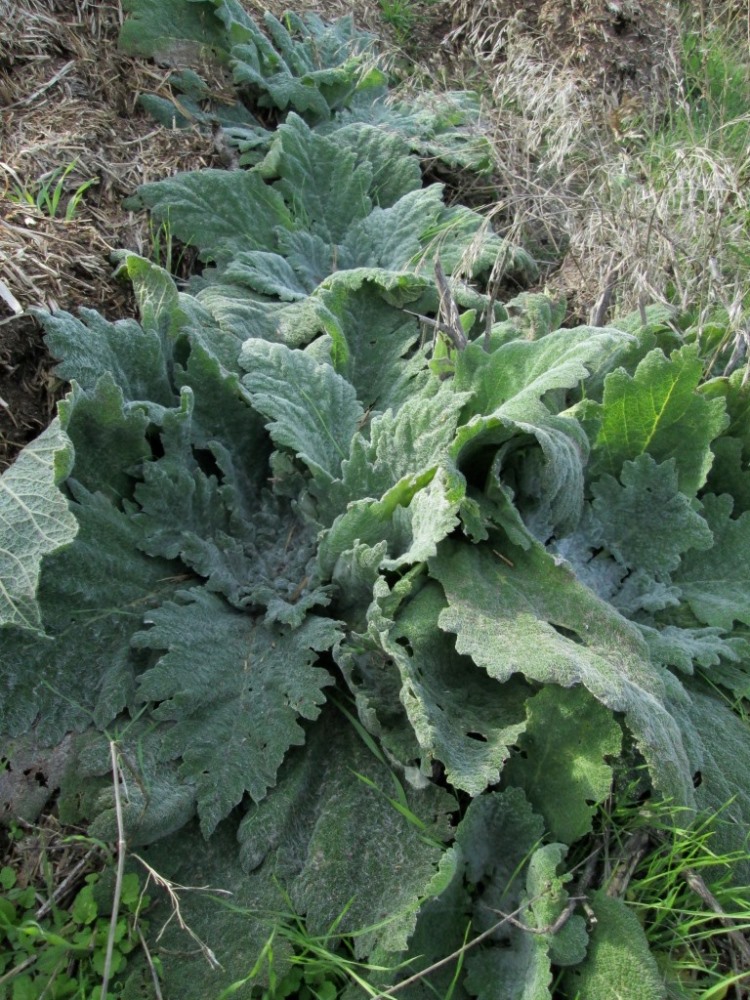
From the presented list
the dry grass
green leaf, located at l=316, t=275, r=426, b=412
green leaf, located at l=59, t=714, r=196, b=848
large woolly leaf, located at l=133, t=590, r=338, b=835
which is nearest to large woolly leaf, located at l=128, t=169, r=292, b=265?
green leaf, located at l=316, t=275, r=426, b=412

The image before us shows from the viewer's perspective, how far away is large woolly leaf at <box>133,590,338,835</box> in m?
1.88

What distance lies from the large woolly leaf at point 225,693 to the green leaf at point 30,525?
14.4 inches

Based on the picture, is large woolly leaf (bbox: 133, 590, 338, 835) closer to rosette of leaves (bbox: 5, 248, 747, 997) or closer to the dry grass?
rosette of leaves (bbox: 5, 248, 747, 997)

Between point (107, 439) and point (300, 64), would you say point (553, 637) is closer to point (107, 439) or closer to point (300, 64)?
point (107, 439)

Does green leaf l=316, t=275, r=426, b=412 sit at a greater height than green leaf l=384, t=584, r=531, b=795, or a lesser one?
greater

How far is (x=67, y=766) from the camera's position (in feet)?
6.07

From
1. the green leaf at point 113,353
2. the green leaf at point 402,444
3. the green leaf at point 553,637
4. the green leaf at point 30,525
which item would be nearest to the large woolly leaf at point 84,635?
the green leaf at point 30,525

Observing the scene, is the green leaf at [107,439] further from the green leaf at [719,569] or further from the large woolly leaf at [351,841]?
the green leaf at [719,569]

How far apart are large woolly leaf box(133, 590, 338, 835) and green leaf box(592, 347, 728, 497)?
40.2 inches

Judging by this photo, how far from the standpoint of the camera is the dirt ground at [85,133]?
2287mm

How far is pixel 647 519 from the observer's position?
7.59 feet

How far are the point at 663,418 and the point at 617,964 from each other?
1.40 m

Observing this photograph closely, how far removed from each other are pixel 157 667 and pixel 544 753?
3.05 feet

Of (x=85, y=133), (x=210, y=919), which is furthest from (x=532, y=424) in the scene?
(x=85, y=133)
